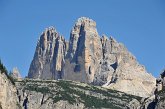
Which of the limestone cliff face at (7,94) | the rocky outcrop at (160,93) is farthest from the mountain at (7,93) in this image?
the rocky outcrop at (160,93)

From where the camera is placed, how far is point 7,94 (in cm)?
14188

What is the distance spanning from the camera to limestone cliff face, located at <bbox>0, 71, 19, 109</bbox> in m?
139

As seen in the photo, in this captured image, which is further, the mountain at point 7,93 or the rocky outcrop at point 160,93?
the mountain at point 7,93

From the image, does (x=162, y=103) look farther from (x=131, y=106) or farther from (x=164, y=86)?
(x=131, y=106)

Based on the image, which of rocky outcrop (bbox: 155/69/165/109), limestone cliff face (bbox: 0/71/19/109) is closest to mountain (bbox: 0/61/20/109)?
limestone cliff face (bbox: 0/71/19/109)

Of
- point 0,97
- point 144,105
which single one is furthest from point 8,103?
point 144,105

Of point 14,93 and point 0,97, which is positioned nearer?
point 0,97

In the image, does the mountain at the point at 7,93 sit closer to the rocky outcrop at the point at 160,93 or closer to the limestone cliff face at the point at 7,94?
the limestone cliff face at the point at 7,94

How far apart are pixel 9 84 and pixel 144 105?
74.2ft

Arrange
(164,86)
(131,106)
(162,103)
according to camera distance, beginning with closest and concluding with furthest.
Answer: (162,103), (164,86), (131,106)

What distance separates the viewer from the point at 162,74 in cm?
14312

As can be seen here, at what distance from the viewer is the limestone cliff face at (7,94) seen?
139 m

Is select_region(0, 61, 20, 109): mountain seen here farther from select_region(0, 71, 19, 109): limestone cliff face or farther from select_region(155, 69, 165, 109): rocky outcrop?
select_region(155, 69, 165, 109): rocky outcrop

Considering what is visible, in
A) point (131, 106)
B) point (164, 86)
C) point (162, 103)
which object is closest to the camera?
point (162, 103)
